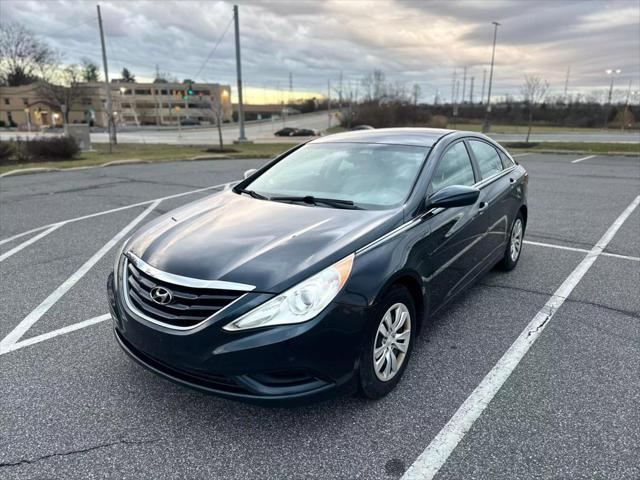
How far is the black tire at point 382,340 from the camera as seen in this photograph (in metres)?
2.60

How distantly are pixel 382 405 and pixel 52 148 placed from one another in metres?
20.5

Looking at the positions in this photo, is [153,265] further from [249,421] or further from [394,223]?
[394,223]

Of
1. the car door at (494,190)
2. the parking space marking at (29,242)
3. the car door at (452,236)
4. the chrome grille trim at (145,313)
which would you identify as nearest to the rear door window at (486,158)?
the car door at (494,190)

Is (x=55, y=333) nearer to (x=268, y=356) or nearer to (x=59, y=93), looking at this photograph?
(x=268, y=356)

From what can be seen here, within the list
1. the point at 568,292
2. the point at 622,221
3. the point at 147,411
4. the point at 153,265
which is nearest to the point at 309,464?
the point at 147,411

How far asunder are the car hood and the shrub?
18.9 meters

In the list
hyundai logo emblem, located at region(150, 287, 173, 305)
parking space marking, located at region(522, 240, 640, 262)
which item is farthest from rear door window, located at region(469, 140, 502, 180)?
hyundai logo emblem, located at region(150, 287, 173, 305)

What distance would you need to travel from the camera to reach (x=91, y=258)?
559 cm

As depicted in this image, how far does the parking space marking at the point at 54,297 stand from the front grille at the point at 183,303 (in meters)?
1.62

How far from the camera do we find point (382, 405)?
111 inches

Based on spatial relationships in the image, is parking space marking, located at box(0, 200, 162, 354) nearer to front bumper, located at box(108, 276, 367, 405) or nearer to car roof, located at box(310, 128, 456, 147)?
front bumper, located at box(108, 276, 367, 405)

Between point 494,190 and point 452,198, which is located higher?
point 452,198

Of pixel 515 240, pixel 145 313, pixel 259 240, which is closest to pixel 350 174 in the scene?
pixel 259 240

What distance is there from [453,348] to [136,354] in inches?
86.7
